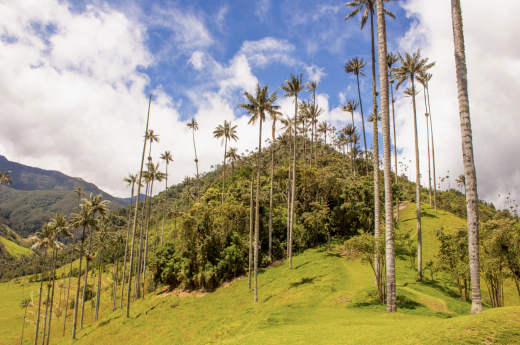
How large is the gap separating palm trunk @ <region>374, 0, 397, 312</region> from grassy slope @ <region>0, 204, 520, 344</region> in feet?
5.15

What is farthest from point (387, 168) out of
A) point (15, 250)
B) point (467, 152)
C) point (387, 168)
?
point (15, 250)

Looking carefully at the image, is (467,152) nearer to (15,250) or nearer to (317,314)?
(317,314)

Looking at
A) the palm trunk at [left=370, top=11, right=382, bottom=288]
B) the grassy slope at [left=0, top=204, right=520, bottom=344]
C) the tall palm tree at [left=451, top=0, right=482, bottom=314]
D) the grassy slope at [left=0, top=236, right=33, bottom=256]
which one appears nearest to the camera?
the grassy slope at [left=0, top=204, right=520, bottom=344]

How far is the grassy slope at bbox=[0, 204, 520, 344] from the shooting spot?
955 centimetres

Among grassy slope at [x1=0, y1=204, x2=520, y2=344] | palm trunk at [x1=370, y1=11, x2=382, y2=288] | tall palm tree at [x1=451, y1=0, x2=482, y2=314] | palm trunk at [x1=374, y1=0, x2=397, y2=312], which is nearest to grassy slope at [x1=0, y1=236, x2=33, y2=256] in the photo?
grassy slope at [x1=0, y1=204, x2=520, y2=344]

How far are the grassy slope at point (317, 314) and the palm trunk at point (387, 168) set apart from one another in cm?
157

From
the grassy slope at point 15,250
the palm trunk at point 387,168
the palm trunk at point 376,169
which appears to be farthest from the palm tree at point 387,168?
the grassy slope at point 15,250

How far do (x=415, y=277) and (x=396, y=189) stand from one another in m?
26.4

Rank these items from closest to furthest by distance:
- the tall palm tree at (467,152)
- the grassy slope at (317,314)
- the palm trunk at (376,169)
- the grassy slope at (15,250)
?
the grassy slope at (317,314), the tall palm tree at (467,152), the palm trunk at (376,169), the grassy slope at (15,250)

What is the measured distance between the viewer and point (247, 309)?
25766 mm

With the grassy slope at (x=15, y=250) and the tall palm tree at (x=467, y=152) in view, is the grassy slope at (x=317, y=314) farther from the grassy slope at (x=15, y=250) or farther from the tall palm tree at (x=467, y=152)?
the grassy slope at (x=15, y=250)

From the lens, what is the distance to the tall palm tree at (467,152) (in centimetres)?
1178

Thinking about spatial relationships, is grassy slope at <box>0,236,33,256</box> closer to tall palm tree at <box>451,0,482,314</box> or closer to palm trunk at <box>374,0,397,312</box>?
palm trunk at <box>374,0,397,312</box>

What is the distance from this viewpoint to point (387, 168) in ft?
55.6
